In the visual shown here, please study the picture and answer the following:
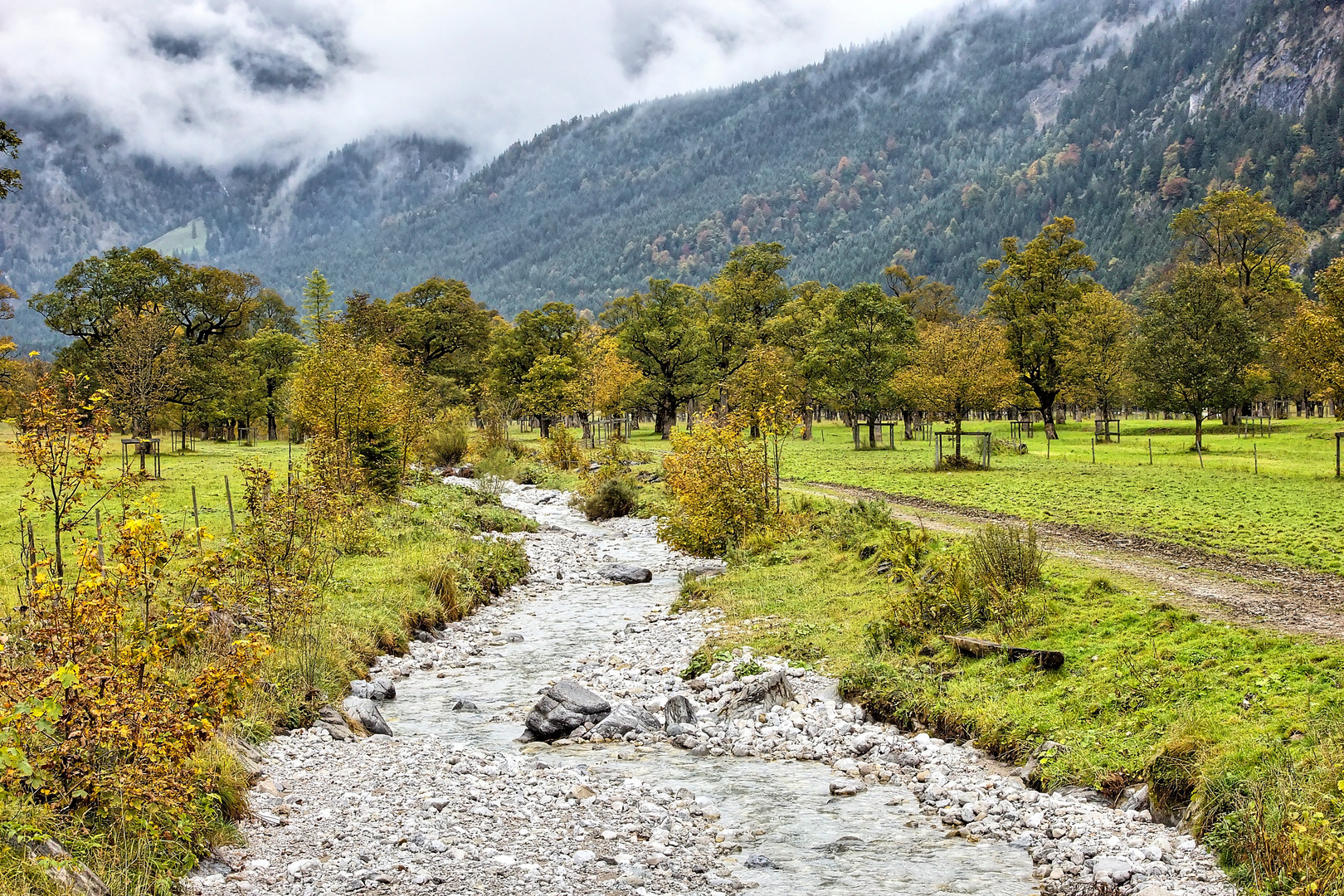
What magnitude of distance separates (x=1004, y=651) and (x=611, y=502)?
29.6 meters

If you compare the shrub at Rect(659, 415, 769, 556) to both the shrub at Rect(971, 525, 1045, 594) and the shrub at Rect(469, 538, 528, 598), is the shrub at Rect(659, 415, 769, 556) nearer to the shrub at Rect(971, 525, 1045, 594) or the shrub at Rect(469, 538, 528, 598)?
the shrub at Rect(469, 538, 528, 598)

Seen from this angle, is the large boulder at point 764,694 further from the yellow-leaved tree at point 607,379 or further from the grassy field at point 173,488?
the yellow-leaved tree at point 607,379

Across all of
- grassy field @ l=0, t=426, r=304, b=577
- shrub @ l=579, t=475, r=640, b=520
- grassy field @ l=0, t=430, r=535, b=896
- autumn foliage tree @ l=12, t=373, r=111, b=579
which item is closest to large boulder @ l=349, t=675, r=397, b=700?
grassy field @ l=0, t=430, r=535, b=896

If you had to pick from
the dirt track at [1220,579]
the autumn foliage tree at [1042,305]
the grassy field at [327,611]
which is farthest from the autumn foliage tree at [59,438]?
the autumn foliage tree at [1042,305]

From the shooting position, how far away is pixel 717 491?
96.4ft

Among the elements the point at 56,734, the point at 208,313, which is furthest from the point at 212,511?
the point at 208,313

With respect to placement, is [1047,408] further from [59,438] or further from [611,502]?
[59,438]

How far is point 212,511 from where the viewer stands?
105ft

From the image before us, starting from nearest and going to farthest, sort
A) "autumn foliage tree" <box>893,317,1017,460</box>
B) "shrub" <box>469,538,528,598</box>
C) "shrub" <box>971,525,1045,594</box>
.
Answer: "shrub" <box>971,525,1045,594</box> → "shrub" <box>469,538,528,598</box> → "autumn foliage tree" <box>893,317,1017,460</box>

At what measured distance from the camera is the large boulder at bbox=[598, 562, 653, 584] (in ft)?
93.4

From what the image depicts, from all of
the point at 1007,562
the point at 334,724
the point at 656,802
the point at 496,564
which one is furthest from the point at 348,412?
the point at 656,802

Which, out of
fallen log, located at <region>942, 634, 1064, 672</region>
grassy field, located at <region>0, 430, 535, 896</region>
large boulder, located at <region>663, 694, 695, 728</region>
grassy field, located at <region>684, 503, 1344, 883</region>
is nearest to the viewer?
grassy field, located at <region>0, 430, 535, 896</region>

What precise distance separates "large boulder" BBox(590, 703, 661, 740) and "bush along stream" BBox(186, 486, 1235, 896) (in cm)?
4

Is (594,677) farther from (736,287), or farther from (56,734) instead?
(736,287)
